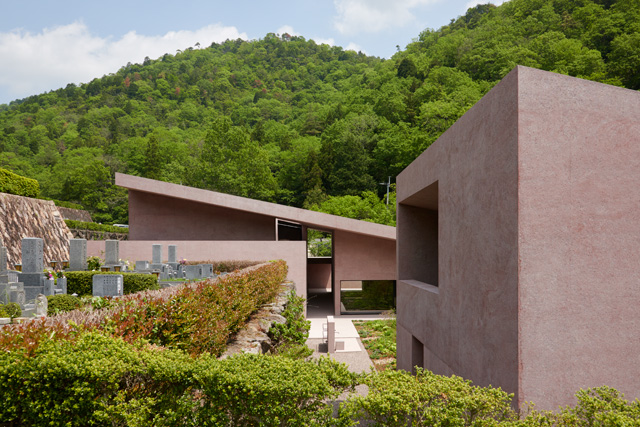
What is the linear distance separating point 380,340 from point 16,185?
1837 cm

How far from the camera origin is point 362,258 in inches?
920

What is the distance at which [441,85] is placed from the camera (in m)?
47.2

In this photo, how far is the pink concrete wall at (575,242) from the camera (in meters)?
4.45

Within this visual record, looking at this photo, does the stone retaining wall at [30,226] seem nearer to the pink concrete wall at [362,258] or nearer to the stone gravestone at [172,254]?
the stone gravestone at [172,254]

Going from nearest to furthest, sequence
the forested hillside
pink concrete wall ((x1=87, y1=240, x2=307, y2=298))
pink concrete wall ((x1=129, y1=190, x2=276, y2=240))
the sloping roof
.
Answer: pink concrete wall ((x1=87, y1=240, x2=307, y2=298)), the sloping roof, pink concrete wall ((x1=129, y1=190, x2=276, y2=240)), the forested hillside

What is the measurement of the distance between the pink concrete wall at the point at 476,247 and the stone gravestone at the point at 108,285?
719 centimetres

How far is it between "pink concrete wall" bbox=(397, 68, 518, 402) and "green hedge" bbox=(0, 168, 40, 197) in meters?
19.6

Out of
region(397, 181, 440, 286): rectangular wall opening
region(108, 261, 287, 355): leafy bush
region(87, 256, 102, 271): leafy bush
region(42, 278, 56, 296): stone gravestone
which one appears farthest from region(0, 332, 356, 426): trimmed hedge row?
region(87, 256, 102, 271): leafy bush

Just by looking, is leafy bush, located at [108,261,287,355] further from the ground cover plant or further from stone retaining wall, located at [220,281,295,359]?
the ground cover plant

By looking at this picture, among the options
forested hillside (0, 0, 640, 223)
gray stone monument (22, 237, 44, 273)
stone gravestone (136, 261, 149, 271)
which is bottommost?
stone gravestone (136, 261, 149, 271)

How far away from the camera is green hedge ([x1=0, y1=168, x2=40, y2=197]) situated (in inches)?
784

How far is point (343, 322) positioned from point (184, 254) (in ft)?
27.7

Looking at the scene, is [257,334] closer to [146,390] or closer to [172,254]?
[146,390]

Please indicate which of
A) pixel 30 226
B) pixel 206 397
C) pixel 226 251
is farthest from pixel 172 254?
pixel 206 397
